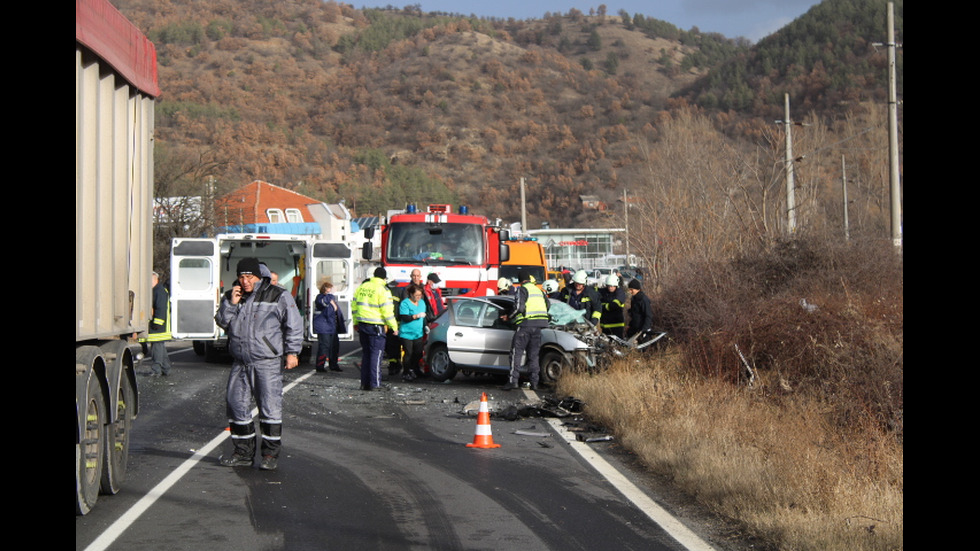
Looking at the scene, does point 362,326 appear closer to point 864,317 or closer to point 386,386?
point 386,386

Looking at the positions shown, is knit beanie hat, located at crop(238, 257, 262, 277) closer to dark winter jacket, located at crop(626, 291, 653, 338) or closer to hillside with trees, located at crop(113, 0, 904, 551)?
hillside with trees, located at crop(113, 0, 904, 551)

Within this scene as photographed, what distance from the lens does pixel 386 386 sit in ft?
55.0

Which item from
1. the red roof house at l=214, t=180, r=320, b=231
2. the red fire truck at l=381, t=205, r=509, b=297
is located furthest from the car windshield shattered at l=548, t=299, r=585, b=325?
the red roof house at l=214, t=180, r=320, b=231

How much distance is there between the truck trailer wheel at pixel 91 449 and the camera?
7199 mm

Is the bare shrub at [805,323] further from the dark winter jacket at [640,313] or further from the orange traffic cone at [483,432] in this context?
the orange traffic cone at [483,432]

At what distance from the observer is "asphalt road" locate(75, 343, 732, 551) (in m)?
7.00

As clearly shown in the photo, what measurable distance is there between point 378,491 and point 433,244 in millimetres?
13783

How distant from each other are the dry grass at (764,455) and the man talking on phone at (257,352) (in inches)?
136

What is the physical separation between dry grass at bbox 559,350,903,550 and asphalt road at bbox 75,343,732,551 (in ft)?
1.65

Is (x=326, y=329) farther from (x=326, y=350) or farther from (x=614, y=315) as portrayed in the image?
(x=614, y=315)

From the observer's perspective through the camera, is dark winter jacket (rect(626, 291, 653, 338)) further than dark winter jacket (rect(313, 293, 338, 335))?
No

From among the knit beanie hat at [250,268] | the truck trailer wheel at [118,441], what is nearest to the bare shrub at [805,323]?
the knit beanie hat at [250,268]
